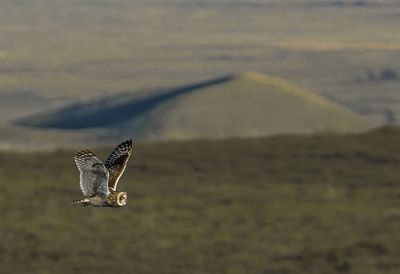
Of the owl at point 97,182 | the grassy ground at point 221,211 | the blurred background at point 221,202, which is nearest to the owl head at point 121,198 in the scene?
the owl at point 97,182

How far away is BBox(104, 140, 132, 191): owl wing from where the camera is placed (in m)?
4.56

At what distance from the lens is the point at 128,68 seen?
474 feet

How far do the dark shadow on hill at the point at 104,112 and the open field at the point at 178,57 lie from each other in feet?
28.0

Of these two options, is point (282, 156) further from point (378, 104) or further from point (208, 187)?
point (378, 104)

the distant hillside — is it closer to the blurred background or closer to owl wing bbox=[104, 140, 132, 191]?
the blurred background

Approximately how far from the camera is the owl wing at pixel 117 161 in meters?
4.56

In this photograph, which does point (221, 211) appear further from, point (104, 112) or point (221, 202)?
point (104, 112)

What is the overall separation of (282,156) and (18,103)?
6134cm

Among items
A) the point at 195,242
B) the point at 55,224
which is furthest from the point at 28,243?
the point at 195,242

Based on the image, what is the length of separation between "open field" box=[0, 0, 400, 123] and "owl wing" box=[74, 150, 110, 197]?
85.8 metres

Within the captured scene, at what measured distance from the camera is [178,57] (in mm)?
158250

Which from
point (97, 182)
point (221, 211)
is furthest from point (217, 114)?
point (97, 182)

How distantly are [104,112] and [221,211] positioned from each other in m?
41.8

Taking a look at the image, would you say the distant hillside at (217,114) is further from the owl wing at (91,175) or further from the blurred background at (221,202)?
the owl wing at (91,175)
